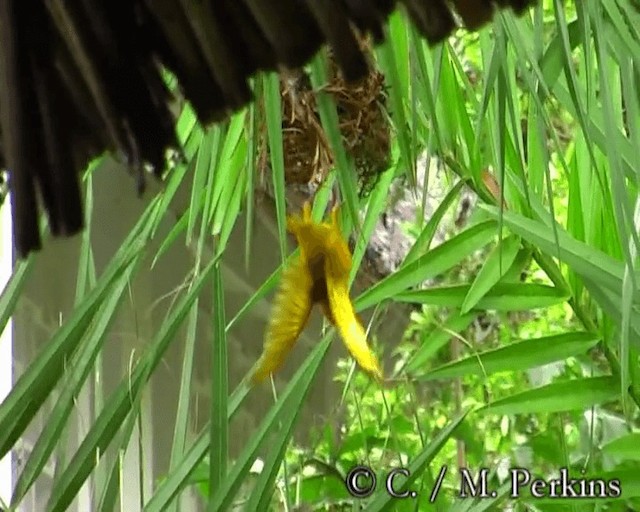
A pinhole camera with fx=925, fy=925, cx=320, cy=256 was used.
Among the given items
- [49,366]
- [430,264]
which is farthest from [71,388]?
[430,264]

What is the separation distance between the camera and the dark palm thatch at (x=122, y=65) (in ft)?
0.62

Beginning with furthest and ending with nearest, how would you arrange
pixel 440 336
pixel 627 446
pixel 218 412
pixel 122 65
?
pixel 440 336
pixel 627 446
pixel 218 412
pixel 122 65

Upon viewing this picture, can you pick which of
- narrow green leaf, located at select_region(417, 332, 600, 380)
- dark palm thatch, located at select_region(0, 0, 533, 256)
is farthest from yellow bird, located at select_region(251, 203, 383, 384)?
dark palm thatch, located at select_region(0, 0, 533, 256)

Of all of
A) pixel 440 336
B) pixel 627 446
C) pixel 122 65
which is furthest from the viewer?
pixel 440 336

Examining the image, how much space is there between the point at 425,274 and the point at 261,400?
574 mm

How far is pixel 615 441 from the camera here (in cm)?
58

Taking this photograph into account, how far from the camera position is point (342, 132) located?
1.72 feet

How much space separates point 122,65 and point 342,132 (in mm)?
335

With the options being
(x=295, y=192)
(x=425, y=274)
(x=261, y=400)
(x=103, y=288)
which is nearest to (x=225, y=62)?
(x=103, y=288)

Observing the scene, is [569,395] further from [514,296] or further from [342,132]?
[342,132]

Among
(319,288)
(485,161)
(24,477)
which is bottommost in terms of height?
(24,477)

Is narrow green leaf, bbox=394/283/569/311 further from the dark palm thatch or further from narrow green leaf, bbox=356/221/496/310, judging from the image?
the dark palm thatch

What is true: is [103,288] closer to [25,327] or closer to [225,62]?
[225,62]

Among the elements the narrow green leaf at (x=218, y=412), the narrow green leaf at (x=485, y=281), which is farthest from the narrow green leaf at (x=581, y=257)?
the narrow green leaf at (x=218, y=412)
